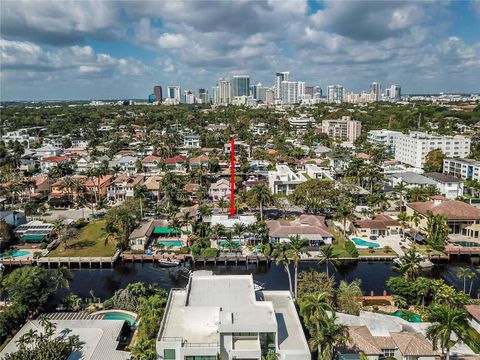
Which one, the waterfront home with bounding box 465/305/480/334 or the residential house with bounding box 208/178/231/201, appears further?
the residential house with bounding box 208/178/231/201

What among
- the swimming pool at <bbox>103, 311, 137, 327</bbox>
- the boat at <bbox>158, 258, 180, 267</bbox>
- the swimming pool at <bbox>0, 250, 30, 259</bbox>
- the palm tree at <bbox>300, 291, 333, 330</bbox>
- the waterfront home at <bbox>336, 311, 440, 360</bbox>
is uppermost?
the palm tree at <bbox>300, 291, 333, 330</bbox>

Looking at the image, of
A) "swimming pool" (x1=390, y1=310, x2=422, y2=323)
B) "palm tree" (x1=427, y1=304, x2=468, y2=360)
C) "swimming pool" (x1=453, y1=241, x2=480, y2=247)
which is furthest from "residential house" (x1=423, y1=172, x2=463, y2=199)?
"palm tree" (x1=427, y1=304, x2=468, y2=360)

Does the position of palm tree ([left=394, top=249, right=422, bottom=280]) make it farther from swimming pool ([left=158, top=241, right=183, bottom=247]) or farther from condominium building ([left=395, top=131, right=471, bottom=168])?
condominium building ([left=395, top=131, right=471, bottom=168])

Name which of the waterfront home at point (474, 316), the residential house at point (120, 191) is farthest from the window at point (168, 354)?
the residential house at point (120, 191)

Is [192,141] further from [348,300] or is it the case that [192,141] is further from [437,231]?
[348,300]

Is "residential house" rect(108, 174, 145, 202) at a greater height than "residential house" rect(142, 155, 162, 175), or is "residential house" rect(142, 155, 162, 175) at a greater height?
"residential house" rect(142, 155, 162, 175)

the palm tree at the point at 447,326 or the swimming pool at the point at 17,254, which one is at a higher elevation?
the palm tree at the point at 447,326

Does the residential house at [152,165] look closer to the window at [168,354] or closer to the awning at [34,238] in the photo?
the awning at [34,238]

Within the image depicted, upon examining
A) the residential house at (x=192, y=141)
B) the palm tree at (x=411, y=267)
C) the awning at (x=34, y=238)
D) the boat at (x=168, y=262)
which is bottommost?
the boat at (x=168, y=262)

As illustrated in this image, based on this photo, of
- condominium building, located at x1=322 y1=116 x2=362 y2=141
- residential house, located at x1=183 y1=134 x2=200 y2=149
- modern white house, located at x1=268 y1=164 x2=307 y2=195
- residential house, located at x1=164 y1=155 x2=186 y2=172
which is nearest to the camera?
modern white house, located at x1=268 y1=164 x2=307 y2=195
